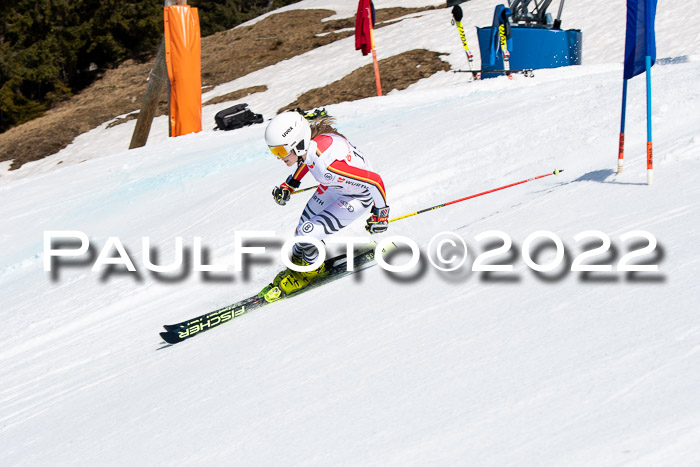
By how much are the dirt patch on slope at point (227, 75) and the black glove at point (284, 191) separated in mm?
12862

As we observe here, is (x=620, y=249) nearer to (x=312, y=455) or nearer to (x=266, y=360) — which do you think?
(x=266, y=360)

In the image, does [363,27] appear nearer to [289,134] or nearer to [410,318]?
[289,134]

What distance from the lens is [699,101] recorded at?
8.49 m

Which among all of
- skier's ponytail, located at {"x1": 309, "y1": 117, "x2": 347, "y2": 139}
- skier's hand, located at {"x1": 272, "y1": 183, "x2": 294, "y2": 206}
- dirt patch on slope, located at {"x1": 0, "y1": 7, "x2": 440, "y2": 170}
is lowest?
dirt patch on slope, located at {"x1": 0, "y1": 7, "x2": 440, "y2": 170}

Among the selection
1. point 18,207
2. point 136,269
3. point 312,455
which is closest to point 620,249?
point 312,455

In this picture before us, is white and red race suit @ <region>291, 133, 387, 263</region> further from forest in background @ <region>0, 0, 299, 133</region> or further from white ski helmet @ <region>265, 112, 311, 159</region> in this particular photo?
forest in background @ <region>0, 0, 299, 133</region>

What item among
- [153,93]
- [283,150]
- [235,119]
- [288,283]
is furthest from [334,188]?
[153,93]

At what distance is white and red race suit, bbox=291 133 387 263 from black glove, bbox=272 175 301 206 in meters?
0.06

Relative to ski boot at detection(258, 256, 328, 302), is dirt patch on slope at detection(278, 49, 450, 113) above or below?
below

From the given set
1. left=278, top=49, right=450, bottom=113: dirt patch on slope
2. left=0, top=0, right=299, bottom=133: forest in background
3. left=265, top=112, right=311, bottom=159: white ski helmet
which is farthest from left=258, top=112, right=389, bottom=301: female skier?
left=0, top=0, right=299, bottom=133: forest in background

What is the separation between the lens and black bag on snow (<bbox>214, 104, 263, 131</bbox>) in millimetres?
15255

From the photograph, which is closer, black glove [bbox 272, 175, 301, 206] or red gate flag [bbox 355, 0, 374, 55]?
black glove [bbox 272, 175, 301, 206]

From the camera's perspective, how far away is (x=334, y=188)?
607 cm

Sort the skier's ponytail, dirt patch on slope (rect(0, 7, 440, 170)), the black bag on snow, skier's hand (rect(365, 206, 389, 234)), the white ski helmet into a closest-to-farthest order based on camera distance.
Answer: the white ski helmet
the skier's ponytail
skier's hand (rect(365, 206, 389, 234))
the black bag on snow
dirt patch on slope (rect(0, 7, 440, 170))
